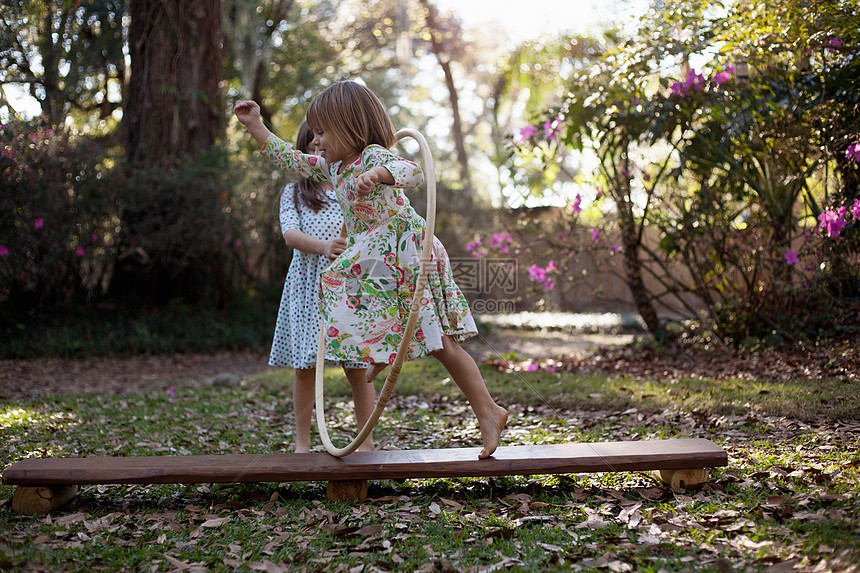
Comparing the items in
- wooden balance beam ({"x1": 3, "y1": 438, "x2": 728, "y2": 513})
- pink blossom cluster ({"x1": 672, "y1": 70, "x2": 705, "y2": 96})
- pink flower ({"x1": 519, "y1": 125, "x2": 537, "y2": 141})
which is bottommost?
wooden balance beam ({"x1": 3, "y1": 438, "x2": 728, "y2": 513})

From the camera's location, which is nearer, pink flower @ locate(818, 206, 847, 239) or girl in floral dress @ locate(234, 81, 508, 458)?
girl in floral dress @ locate(234, 81, 508, 458)

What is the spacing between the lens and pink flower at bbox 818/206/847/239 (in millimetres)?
4398

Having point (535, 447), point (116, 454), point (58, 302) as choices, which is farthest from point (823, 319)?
point (58, 302)

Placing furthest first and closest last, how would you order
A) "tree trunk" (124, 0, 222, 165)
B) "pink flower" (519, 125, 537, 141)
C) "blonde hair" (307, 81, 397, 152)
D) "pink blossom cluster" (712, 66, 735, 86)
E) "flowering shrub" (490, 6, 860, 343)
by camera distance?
"tree trunk" (124, 0, 222, 165)
"pink flower" (519, 125, 537, 141)
"pink blossom cluster" (712, 66, 735, 86)
"flowering shrub" (490, 6, 860, 343)
"blonde hair" (307, 81, 397, 152)

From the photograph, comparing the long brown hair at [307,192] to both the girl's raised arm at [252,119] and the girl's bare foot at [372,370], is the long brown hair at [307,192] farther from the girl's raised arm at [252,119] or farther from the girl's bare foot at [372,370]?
the girl's bare foot at [372,370]

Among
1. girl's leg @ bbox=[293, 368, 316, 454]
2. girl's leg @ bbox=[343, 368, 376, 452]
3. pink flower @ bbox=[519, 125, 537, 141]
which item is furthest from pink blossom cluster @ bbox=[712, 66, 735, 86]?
girl's leg @ bbox=[293, 368, 316, 454]

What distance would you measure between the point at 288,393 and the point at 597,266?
3.00 meters

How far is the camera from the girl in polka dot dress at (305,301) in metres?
3.14

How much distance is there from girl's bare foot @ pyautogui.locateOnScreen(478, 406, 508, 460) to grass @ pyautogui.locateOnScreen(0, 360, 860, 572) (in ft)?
0.69

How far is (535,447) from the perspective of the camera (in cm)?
275

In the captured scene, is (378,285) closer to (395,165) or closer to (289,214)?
(395,165)

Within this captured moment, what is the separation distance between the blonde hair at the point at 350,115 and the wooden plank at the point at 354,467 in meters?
1.26

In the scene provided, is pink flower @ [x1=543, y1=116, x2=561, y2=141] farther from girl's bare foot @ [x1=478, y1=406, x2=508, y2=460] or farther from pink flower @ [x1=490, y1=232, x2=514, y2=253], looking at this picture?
girl's bare foot @ [x1=478, y1=406, x2=508, y2=460]

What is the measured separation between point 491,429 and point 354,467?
1.82ft
